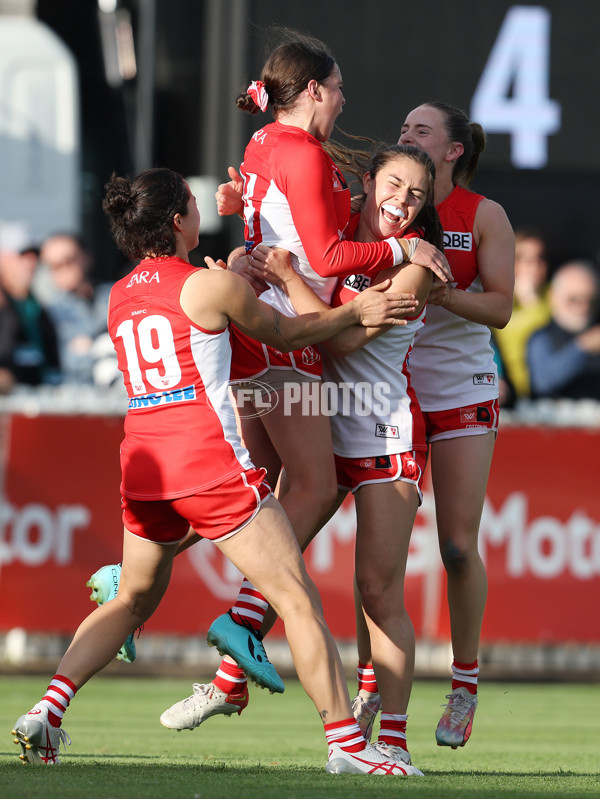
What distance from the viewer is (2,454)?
9570mm

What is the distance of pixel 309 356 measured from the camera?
199 inches

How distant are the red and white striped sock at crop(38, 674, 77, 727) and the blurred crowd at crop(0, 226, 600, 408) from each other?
5785mm

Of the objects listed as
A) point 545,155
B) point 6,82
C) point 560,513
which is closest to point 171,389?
point 560,513

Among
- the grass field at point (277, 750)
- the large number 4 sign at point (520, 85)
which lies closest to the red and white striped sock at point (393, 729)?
the grass field at point (277, 750)

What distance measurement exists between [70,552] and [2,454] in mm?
851

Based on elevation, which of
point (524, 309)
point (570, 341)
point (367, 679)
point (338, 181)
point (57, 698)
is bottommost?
point (570, 341)

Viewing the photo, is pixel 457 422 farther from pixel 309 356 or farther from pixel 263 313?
pixel 263 313

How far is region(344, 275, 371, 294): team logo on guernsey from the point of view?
5059 mm

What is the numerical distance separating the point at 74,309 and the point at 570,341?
416 cm

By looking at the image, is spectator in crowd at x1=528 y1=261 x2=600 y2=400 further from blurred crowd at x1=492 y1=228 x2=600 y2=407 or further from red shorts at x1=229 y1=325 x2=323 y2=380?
red shorts at x1=229 y1=325 x2=323 y2=380

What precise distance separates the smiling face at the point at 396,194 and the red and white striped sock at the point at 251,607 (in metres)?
1.39

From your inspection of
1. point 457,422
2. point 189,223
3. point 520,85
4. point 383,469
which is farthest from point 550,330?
point 189,223

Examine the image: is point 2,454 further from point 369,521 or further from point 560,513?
point 369,521

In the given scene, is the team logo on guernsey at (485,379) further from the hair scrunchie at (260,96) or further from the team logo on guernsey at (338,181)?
the hair scrunchie at (260,96)
